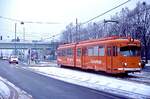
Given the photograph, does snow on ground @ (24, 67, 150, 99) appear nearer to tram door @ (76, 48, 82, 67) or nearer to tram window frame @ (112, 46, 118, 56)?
tram window frame @ (112, 46, 118, 56)

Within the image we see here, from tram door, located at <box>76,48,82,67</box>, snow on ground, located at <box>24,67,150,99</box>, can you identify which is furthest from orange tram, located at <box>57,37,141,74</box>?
tram door, located at <box>76,48,82,67</box>

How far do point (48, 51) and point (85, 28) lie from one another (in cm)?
3356

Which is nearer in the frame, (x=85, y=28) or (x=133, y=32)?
(x=133, y=32)

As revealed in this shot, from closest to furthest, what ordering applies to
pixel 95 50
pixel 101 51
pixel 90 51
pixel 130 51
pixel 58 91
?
pixel 58 91 → pixel 130 51 → pixel 101 51 → pixel 95 50 → pixel 90 51

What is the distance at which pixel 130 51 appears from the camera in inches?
1282

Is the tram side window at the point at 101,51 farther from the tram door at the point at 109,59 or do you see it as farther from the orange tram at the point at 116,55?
the tram door at the point at 109,59

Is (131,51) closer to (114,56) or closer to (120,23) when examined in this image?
(114,56)

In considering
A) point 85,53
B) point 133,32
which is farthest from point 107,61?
point 133,32

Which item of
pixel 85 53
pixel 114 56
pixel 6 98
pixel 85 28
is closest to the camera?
pixel 6 98

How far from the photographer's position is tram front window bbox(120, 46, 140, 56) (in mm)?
32197

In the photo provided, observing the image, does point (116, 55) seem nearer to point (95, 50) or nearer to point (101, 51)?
point (101, 51)

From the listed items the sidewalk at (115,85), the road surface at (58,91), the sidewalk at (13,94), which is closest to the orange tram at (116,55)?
the sidewalk at (115,85)

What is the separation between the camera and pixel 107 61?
3294 centimetres

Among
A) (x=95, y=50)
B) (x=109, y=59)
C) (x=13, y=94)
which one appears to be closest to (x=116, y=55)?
(x=109, y=59)
